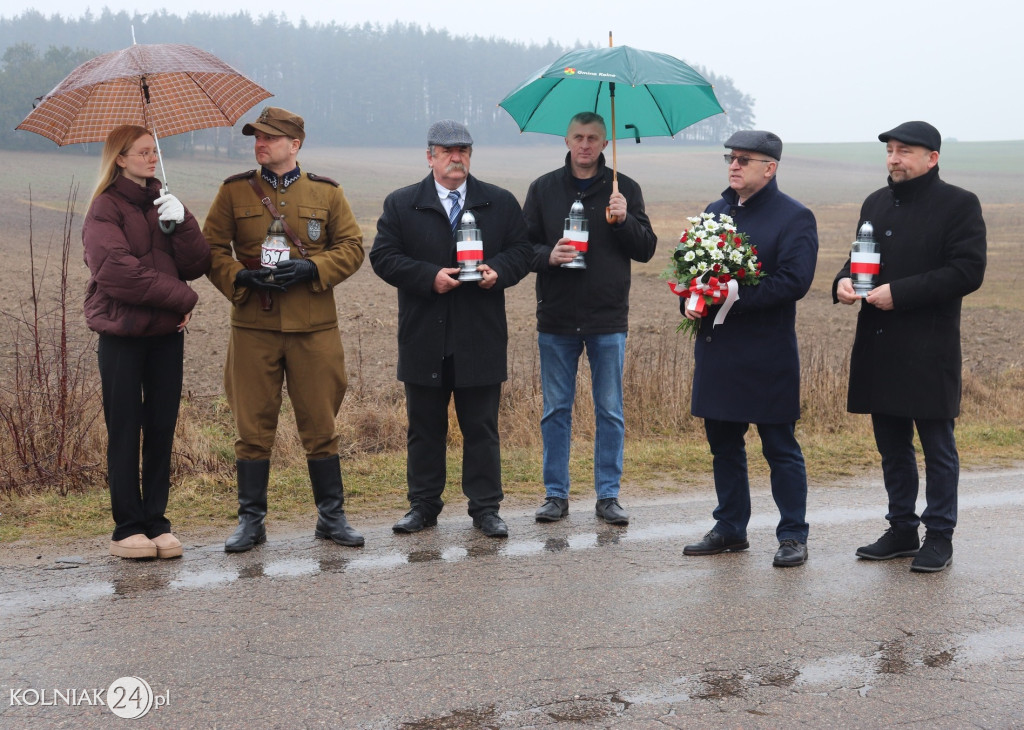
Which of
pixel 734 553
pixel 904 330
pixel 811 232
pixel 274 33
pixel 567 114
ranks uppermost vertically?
pixel 274 33

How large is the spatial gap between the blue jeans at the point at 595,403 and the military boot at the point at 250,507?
5.88ft

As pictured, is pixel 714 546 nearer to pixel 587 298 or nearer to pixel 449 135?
pixel 587 298

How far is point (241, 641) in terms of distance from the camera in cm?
461

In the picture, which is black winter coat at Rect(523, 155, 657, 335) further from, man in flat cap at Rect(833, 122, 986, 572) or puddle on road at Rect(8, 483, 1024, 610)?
man in flat cap at Rect(833, 122, 986, 572)

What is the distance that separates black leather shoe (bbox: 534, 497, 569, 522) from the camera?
6.74 meters

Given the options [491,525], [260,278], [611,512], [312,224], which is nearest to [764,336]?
[611,512]

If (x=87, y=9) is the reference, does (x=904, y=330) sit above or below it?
below

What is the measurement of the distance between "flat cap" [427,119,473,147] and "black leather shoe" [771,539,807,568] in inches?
114

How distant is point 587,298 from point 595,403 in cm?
68

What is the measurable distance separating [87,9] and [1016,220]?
155764 millimetres

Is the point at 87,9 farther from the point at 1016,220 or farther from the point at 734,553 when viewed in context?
the point at 734,553

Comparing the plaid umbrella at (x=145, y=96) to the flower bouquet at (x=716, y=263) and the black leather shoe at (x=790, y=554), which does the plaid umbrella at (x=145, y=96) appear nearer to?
the flower bouquet at (x=716, y=263)

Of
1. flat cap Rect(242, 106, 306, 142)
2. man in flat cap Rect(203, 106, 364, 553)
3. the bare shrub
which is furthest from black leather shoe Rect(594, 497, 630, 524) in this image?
the bare shrub

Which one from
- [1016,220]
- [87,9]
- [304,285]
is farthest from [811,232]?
[87,9]
